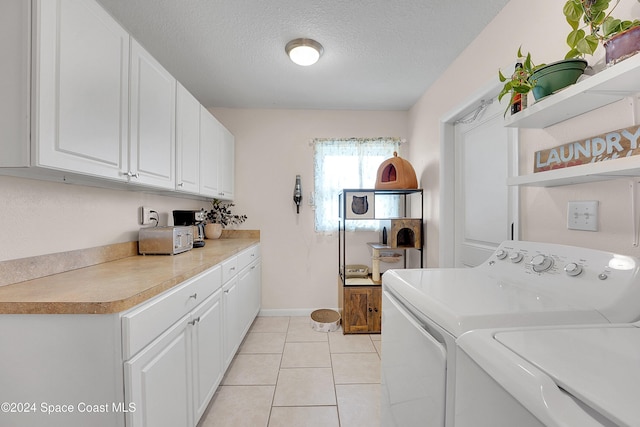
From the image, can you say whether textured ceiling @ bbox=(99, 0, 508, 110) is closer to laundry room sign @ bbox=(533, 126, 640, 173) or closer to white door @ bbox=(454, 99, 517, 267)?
white door @ bbox=(454, 99, 517, 267)

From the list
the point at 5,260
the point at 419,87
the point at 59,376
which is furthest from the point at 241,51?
the point at 59,376

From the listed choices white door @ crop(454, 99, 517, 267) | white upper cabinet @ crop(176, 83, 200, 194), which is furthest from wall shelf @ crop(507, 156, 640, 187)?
white upper cabinet @ crop(176, 83, 200, 194)

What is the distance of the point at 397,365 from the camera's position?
1.09m

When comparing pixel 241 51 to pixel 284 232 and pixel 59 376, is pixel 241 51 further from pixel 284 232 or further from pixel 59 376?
pixel 59 376

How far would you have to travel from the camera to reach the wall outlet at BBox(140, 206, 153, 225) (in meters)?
1.91

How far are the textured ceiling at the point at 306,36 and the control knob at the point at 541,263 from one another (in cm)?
146

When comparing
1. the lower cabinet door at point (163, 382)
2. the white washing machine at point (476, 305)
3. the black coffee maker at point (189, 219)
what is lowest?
the lower cabinet door at point (163, 382)

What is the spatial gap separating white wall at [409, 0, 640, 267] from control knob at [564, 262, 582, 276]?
0.68 feet

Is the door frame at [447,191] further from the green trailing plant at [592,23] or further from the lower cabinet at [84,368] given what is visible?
the lower cabinet at [84,368]

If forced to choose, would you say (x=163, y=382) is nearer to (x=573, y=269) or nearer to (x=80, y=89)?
(x=80, y=89)

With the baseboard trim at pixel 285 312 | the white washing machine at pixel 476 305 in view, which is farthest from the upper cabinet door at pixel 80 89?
the baseboard trim at pixel 285 312

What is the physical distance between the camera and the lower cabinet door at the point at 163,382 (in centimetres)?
90

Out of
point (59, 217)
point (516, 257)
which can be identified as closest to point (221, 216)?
point (59, 217)

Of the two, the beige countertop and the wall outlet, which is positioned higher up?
the wall outlet
